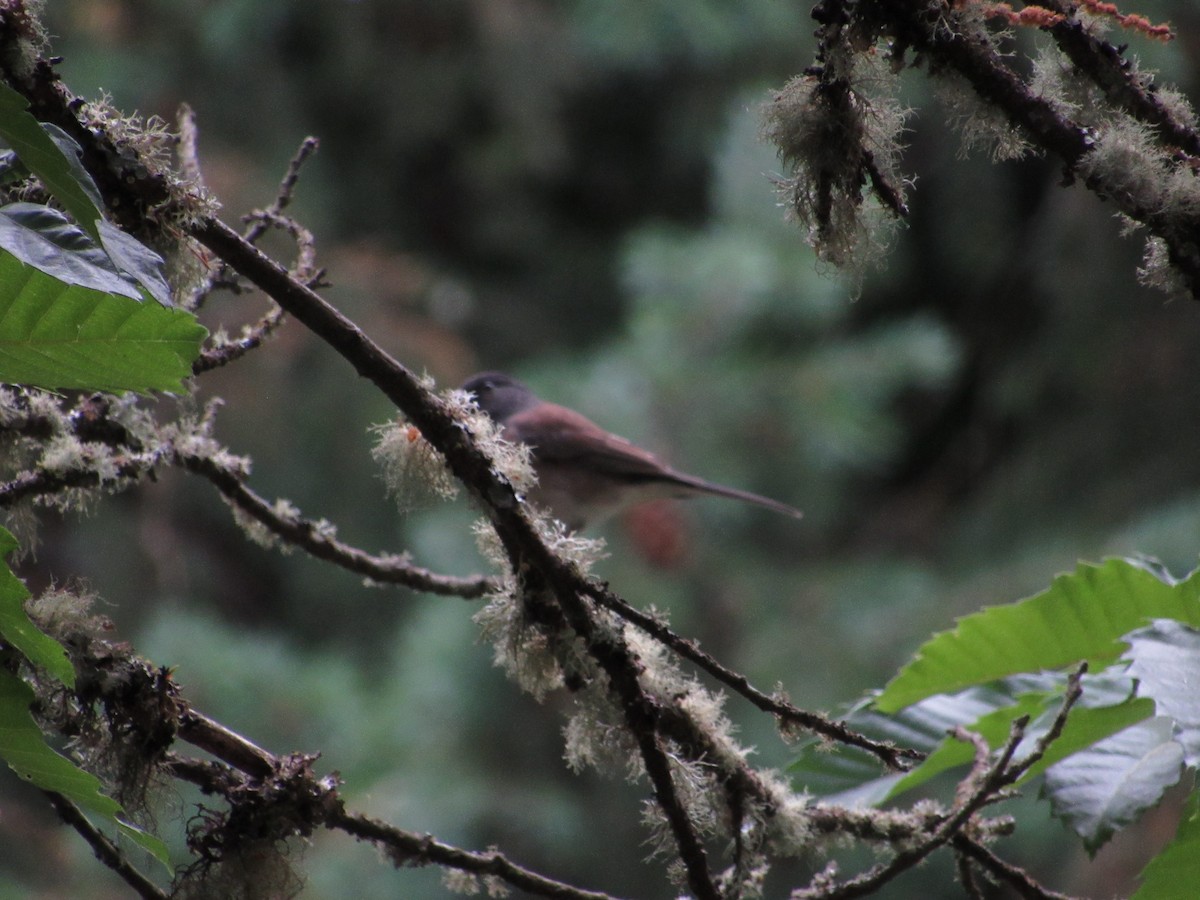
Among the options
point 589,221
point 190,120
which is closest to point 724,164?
→ point 589,221

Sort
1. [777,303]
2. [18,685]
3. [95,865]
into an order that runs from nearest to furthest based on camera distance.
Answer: [18,685] < [95,865] < [777,303]

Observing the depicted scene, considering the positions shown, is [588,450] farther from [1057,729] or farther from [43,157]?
[43,157]

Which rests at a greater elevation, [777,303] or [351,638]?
[777,303]

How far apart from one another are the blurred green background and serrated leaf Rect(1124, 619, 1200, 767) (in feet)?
10.8

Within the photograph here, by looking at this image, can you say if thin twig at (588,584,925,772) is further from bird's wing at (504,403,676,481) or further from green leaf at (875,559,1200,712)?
bird's wing at (504,403,676,481)

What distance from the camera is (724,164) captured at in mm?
6359

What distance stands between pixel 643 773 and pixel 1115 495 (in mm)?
5038

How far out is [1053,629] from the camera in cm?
143

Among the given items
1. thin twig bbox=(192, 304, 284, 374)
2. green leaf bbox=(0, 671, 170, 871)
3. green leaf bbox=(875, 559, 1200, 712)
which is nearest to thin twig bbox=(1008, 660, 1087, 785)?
green leaf bbox=(875, 559, 1200, 712)

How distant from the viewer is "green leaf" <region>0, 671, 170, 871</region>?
1.06 m

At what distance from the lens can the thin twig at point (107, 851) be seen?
1349 millimetres

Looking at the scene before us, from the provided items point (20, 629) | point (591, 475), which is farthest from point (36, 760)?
point (591, 475)

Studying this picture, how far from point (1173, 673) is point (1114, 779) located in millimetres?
209

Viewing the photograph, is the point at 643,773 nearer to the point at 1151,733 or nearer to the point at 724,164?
the point at 1151,733
